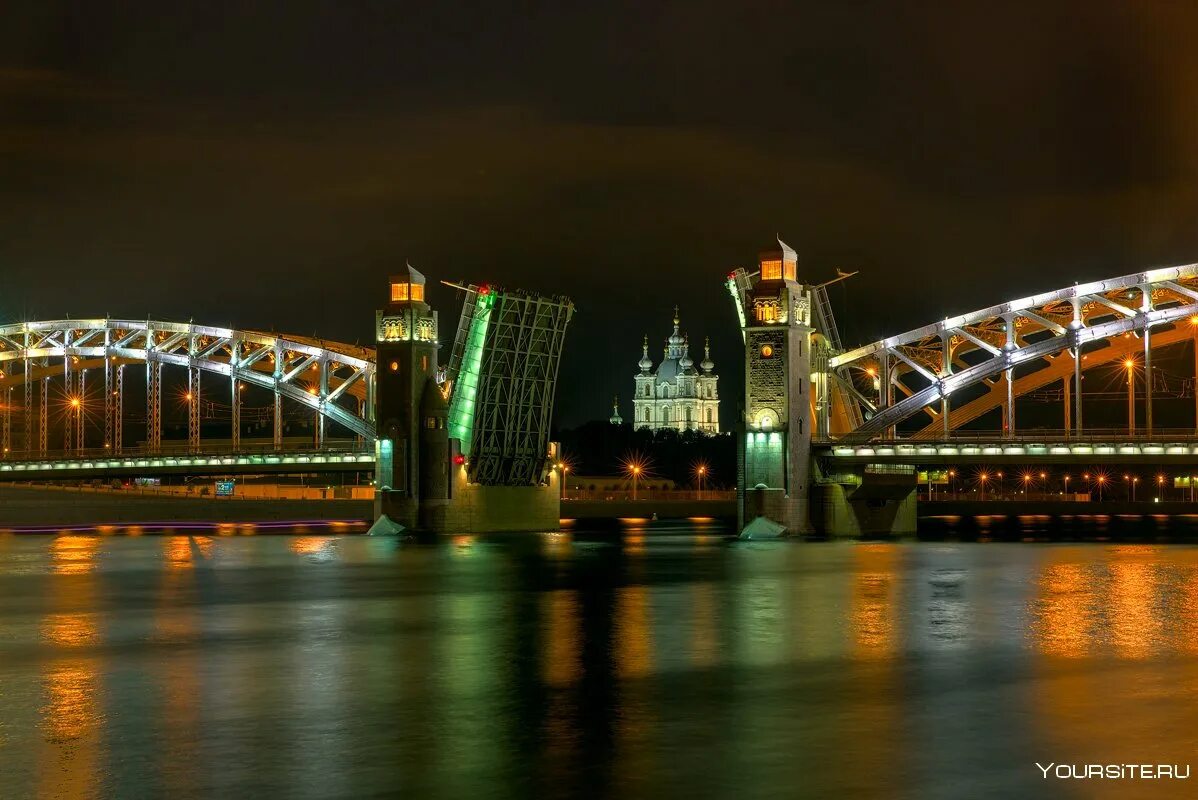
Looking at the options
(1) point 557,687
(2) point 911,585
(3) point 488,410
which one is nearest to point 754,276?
(3) point 488,410

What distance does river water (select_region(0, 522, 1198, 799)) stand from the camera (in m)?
17.0

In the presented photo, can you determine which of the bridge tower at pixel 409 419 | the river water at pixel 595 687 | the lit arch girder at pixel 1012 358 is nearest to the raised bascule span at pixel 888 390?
the lit arch girder at pixel 1012 358

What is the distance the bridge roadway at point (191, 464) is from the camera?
325 feet

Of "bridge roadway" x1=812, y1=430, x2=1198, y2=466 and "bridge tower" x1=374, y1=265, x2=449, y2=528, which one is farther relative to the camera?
"bridge tower" x1=374, y1=265, x2=449, y2=528

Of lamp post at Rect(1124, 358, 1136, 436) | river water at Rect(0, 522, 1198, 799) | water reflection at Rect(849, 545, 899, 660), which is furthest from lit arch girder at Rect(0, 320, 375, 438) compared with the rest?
river water at Rect(0, 522, 1198, 799)

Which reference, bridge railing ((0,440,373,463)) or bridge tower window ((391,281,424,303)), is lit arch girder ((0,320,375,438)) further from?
bridge tower window ((391,281,424,303))

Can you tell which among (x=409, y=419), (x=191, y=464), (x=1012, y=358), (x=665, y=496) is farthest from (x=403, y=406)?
(x=665, y=496)

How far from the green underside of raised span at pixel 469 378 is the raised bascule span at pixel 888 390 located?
543 inches

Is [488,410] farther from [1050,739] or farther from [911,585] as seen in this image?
[1050,739]

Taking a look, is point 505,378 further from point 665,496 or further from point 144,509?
point 665,496

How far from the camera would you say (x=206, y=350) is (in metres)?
112

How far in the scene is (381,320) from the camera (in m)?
94.5

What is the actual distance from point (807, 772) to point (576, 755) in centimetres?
262

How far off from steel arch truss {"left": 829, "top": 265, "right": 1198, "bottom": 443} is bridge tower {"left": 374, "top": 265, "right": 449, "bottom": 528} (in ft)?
75.1
